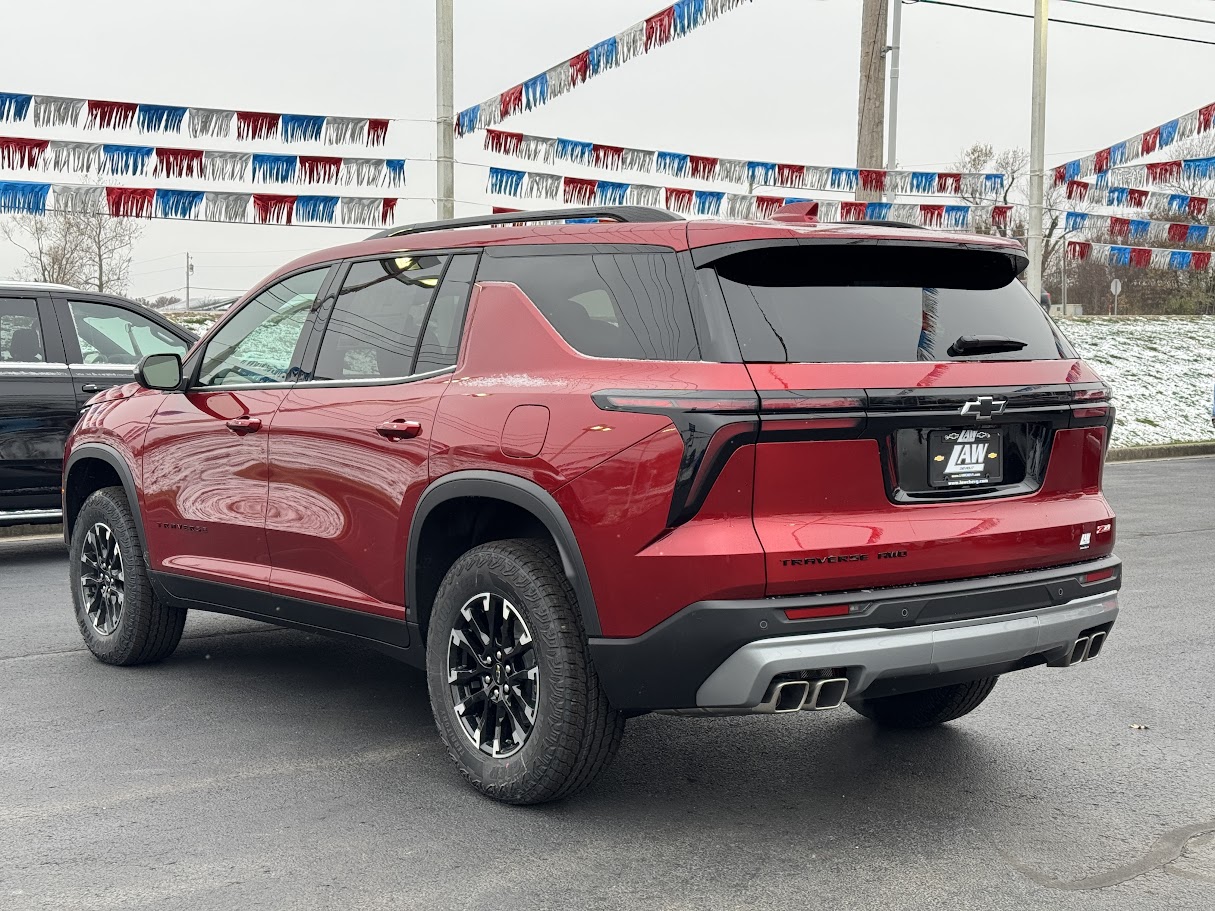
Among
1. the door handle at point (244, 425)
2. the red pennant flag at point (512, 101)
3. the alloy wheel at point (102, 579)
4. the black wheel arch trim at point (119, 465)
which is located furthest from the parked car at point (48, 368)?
the red pennant flag at point (512, 101)

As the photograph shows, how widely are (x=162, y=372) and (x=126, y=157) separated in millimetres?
9845

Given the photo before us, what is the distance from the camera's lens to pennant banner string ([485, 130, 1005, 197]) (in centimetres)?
1678

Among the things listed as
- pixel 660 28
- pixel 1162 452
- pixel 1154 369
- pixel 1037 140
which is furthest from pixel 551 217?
pixel 1154 369

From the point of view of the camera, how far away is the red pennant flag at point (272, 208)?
15328 millimetres

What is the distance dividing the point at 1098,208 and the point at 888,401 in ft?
65.9

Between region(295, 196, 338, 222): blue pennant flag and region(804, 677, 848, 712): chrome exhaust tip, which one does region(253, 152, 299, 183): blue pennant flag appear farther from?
region(804, 677, 848, 712): chrome exhaust tip

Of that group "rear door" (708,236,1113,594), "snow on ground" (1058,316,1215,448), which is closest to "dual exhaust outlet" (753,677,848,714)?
"rear door" (708,236,1113,594)

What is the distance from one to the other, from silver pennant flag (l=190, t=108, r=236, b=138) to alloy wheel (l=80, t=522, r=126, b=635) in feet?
30.4

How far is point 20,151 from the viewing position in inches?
563

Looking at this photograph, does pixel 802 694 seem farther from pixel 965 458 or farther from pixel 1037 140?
pixel 1037 140

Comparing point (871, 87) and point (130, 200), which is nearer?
point (130, 200)

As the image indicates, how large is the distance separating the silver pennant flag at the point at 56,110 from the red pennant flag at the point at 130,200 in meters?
0.82

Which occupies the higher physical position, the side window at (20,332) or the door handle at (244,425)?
the side window at (20,332)

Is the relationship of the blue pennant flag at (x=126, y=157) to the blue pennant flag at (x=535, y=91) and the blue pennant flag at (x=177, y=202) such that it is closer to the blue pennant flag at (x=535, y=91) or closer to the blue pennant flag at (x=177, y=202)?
the blue pennant flag at (x=177, y=202)
